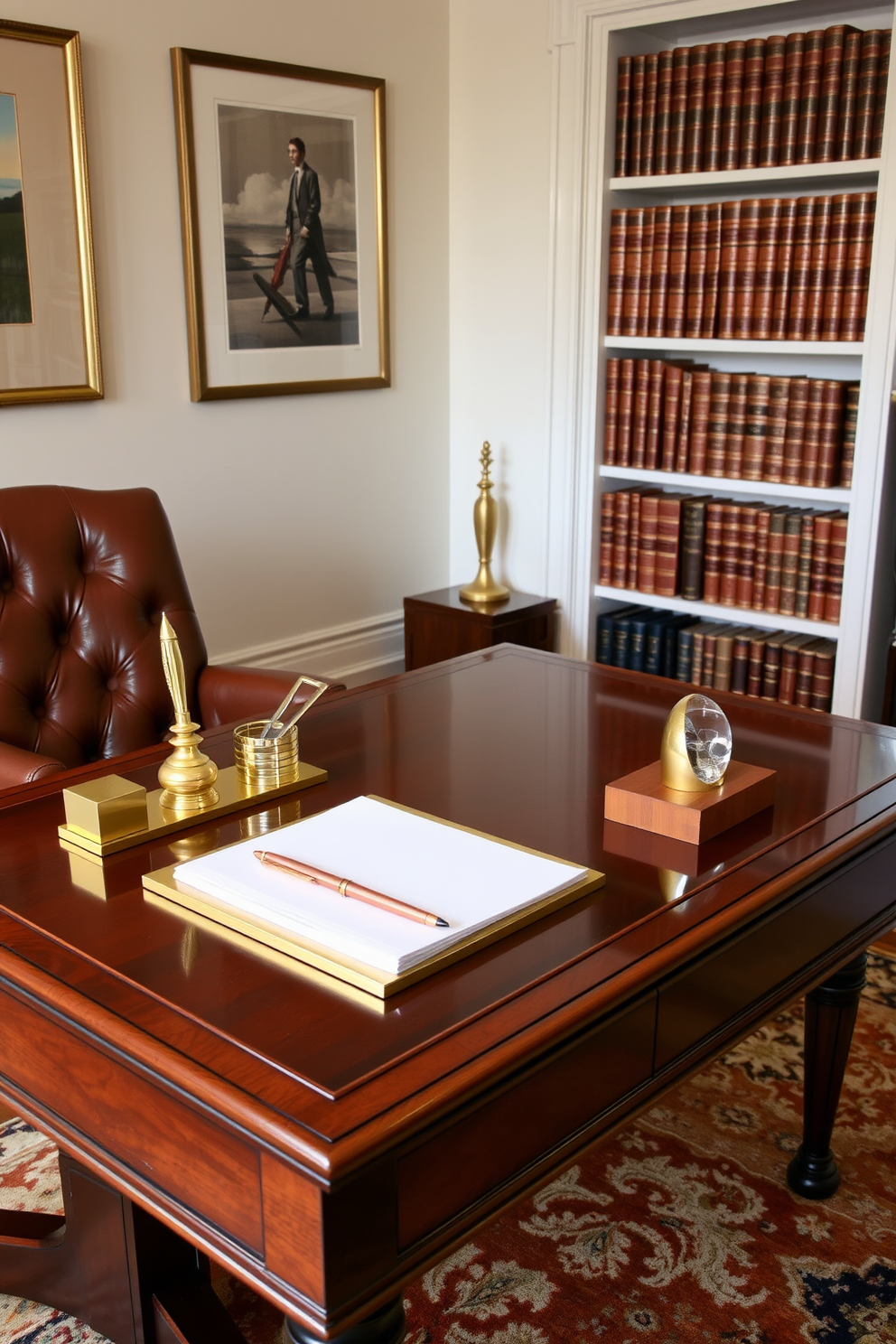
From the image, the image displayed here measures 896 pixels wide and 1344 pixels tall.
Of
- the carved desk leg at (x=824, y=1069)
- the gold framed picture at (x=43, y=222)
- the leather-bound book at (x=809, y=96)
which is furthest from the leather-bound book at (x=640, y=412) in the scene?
the carved desk leg at (x=824, y=1069)

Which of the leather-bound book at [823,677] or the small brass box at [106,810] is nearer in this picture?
the small brass box at [106,810]

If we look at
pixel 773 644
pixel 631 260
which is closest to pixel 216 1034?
pixel 773 644

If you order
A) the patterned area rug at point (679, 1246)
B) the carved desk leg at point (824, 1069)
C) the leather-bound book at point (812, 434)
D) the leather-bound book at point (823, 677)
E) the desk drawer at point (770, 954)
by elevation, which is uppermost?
the leather-bound book at point (812, 434)

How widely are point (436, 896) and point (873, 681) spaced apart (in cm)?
272

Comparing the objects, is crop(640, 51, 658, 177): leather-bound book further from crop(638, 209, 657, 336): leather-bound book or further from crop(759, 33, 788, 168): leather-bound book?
crop(759, 33, 788, 168): leather-bound book

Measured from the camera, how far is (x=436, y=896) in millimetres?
1386

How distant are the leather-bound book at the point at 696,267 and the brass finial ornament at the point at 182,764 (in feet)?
8.65

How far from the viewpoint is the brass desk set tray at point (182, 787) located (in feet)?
5.18

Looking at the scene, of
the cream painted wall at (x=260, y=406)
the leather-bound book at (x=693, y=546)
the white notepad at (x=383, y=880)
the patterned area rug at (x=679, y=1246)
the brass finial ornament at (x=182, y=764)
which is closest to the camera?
the white notepad at (x=383, y=880)

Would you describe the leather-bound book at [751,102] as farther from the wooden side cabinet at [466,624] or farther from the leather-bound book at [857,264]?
the wooden side cabinet at [466,624]

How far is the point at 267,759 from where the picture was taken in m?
1.78

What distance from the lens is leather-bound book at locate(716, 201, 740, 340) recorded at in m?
3.67

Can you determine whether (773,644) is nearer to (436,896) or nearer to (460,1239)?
(436,896)

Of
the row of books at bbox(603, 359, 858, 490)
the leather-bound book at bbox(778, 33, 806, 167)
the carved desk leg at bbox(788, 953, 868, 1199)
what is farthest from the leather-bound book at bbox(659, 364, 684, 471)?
the carved desk leg at bbox(788, 953, 868, 1199)
